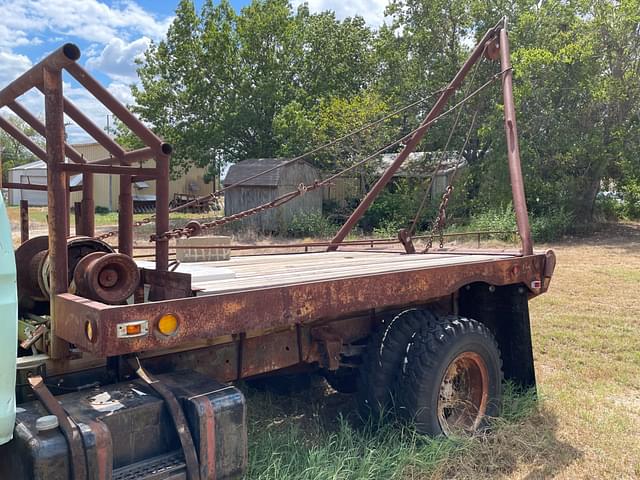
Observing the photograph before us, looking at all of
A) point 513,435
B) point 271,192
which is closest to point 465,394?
point 513,435

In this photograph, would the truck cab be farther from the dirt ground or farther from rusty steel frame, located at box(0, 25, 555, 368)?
the dirt ground

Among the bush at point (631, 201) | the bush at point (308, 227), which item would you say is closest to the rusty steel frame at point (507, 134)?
the bush at point (308, 227)

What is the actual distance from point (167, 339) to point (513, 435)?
2742 mm

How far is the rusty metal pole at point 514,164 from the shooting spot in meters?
4.66

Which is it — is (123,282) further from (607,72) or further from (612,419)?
(607,72)

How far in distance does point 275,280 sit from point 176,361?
2.28 feet

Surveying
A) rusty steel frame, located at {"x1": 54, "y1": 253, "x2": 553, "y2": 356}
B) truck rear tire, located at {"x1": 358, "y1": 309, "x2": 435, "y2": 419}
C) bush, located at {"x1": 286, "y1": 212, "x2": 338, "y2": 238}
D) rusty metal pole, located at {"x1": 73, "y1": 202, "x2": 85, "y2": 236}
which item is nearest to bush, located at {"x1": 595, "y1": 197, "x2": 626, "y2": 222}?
bush, located at {"x1": 286, "y1": 212, "x2": 338, "y2": 238}

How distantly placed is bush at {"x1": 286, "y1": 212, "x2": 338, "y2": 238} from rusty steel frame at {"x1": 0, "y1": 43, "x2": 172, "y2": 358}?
61.1 feet

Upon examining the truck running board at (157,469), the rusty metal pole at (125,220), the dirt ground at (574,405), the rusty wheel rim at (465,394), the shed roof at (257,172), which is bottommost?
the dirt ground at (574,405)

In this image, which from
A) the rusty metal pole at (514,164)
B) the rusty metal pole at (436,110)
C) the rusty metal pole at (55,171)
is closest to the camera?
the rusty metal pole at (55,171)

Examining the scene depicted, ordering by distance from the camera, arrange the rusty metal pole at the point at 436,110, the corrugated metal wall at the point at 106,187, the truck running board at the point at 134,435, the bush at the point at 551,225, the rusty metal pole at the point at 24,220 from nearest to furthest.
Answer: the truck running board at the point at 134,435
the rusty metal pole at the point at 24,220
the rusty metal pole at the point at 436,110
the bush at the point at 551,225
the corrugated metal wall at the point at 106,187

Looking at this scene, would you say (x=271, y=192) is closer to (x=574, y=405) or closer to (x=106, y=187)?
(x=106, y=187)

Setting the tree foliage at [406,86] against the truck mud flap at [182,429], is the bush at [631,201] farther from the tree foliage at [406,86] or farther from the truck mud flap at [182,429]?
the truck mud flap at [182,429]

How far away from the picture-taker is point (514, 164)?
5020 millimetres
